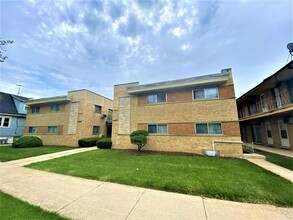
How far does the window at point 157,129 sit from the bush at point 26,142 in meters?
14.5

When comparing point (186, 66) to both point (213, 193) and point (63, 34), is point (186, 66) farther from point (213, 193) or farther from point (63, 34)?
point (213, 193)

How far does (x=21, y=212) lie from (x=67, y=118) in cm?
1592

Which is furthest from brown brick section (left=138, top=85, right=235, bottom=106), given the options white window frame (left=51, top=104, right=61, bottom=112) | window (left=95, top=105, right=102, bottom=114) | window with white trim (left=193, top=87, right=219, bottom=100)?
white window frame (left=51, top=104, right=61, bottom=112)

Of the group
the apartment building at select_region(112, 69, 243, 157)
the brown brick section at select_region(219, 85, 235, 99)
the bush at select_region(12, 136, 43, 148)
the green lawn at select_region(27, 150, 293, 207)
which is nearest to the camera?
the green lawn at select_region(27, 150, 293, 207)

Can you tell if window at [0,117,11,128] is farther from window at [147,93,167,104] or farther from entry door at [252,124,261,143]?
entry door at [252,124,261,143]

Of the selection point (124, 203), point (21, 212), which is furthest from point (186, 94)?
point (21, 212)

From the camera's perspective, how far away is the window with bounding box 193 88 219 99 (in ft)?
34.3

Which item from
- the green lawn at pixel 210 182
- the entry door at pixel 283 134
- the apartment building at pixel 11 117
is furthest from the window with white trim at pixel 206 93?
the apartment building at pixel 11 117

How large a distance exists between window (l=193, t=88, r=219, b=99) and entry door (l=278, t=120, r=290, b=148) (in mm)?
7300

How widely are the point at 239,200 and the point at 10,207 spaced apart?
6.06m

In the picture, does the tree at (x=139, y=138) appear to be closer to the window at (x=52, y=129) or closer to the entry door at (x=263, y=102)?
the window at (x=52, y=129)

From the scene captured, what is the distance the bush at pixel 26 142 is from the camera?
1451 centimetres

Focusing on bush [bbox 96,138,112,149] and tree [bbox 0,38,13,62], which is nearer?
tree [bbox 0,38,13,62]

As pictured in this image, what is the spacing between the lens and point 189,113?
1091 cm
